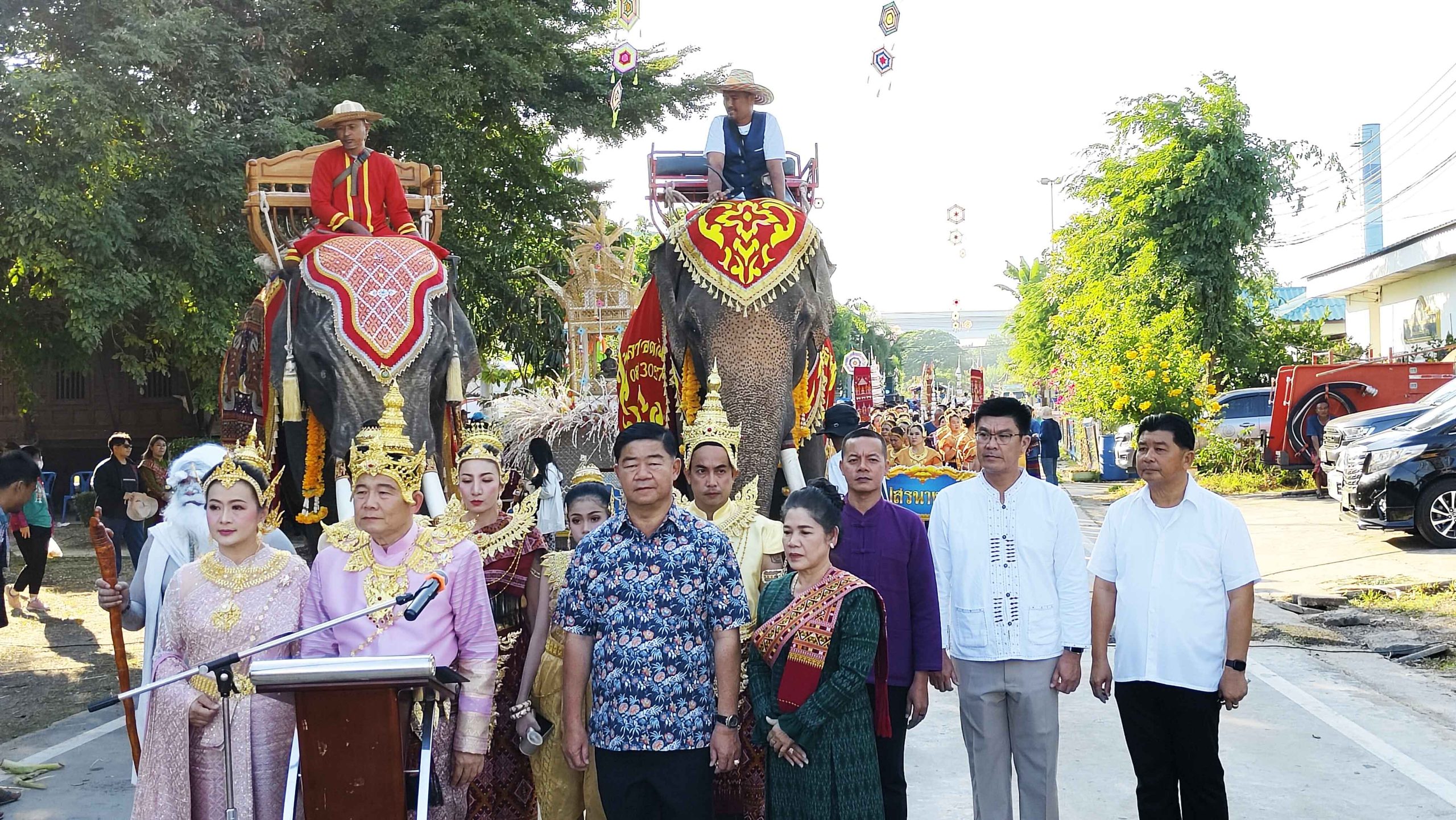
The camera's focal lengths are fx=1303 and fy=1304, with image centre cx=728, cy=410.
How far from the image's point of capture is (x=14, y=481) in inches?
254

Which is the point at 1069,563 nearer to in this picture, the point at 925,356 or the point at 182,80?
the point at 182,80

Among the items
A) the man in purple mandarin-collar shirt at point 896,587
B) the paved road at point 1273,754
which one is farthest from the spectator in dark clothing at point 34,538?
the man in purple mandarin-collar shirt at point 896,587

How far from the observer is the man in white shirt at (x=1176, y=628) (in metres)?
4.70

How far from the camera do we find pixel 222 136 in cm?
1440

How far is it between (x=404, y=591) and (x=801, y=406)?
10.7ft

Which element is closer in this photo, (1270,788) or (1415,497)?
(1270,788)

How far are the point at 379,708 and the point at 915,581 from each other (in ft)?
6.85

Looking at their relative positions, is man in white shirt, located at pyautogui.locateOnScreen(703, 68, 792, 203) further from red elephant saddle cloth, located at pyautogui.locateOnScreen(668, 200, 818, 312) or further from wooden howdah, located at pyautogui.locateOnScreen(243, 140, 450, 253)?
wooden howdah, located at pyautogui.locateOnScreen(243, 140, 450, 253)

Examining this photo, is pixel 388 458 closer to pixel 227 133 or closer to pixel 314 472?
pixel 314 472

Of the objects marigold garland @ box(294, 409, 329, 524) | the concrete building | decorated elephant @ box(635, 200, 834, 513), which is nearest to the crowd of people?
marigold garland @ box(294, 409, 329, 524)

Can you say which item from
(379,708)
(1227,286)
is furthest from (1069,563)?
(1227,286)

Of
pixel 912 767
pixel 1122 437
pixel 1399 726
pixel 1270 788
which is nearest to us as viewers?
pixel 1270 788

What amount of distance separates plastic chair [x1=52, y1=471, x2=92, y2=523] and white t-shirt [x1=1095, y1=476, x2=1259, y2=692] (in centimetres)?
2001

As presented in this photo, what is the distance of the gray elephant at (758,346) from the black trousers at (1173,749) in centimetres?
216
